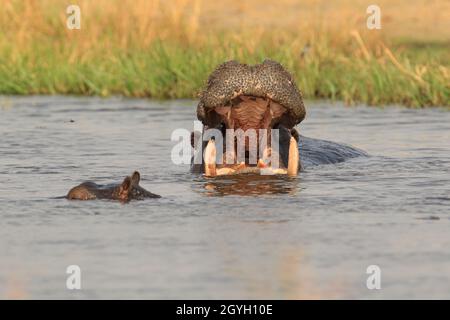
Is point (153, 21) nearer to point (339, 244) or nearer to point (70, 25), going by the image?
point (70, 25)

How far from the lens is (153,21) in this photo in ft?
58.6

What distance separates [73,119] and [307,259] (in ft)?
25.6

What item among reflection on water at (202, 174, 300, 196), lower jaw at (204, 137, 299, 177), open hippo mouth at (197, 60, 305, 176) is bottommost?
reflection on water at (202, 174, 300, 196)

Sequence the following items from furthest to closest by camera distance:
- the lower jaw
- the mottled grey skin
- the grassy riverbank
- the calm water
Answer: the grassy riverbank, the lower jaw, the mottled grey skin, the calm water

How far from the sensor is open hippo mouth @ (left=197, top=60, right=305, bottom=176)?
8586 millimetres

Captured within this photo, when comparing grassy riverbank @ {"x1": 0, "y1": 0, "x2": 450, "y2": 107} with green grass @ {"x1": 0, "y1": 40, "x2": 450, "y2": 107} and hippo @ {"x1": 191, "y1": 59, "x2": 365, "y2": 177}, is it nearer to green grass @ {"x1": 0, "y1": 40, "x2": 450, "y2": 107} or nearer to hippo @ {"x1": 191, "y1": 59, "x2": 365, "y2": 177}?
green grass @ {"x1": 0, "y1": 40, "x2": 450, "y2": 107}

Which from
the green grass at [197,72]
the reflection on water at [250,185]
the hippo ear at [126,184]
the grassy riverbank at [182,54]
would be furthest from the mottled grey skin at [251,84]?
the green grass at [197,72]

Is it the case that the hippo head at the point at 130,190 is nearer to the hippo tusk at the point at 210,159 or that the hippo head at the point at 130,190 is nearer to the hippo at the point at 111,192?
the hippo at the point at 111,192

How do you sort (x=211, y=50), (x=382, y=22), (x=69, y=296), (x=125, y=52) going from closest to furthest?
(x=69, y=296) < (x=211, y=50) < (x=125, y=52) < (x=382, y=22)

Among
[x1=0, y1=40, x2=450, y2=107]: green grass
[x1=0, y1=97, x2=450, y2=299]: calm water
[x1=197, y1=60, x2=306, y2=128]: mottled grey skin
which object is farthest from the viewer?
[x1=0, y1=40, x2=450, y2=107]: green grass

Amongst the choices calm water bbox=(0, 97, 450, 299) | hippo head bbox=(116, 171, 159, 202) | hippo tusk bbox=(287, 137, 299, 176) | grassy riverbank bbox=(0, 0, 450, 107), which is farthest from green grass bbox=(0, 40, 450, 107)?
hippo head bbox=(116, 171, 159, 202)

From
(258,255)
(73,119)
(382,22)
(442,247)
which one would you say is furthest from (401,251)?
(382,22)

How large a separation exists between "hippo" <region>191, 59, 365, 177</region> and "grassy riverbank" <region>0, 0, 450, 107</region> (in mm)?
4876

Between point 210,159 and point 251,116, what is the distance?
41cm
